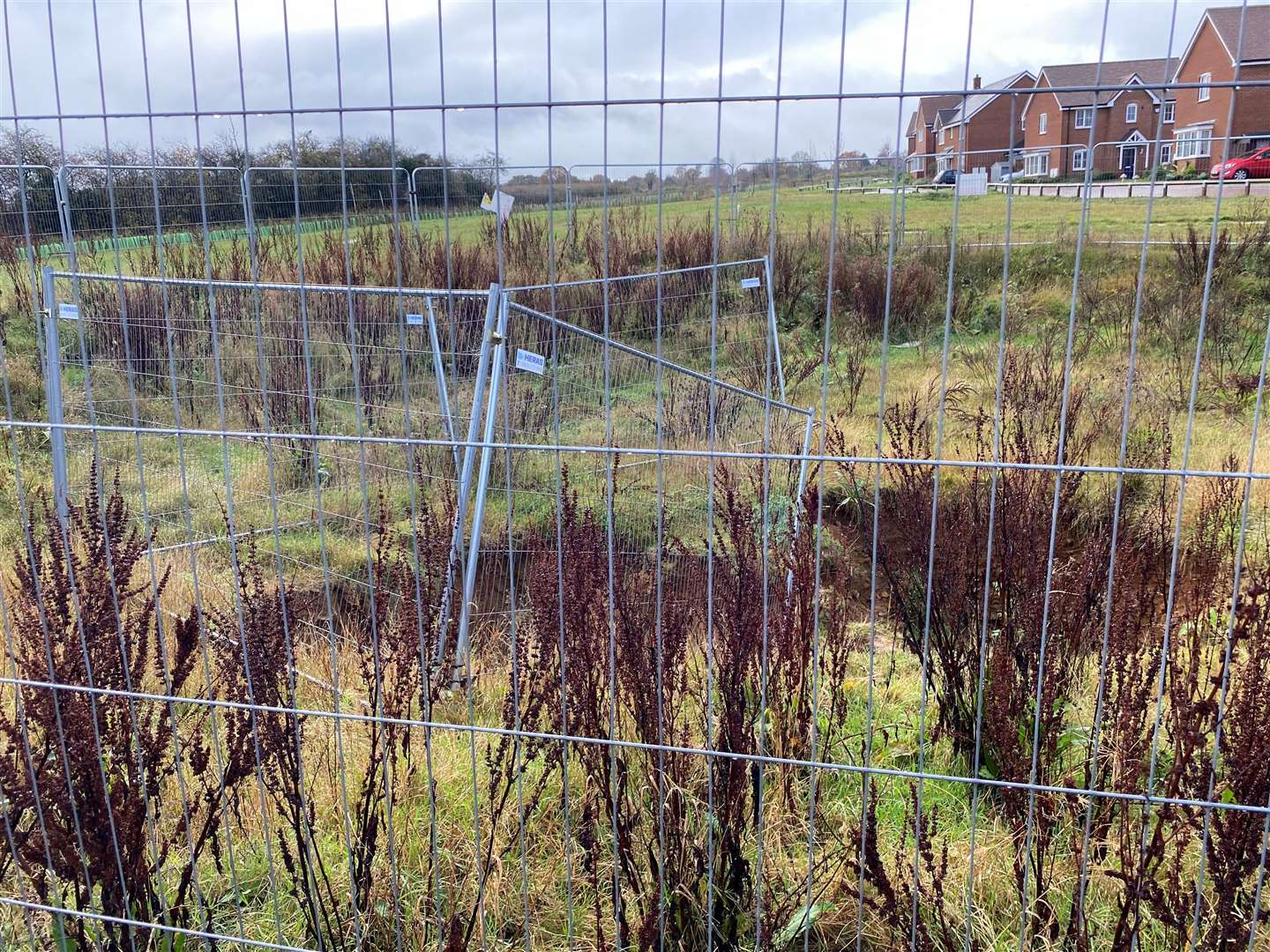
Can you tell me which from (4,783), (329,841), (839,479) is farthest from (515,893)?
(839,479)

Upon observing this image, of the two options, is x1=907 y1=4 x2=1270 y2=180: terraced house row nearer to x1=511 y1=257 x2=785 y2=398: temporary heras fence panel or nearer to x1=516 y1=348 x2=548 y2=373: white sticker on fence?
x1=516 y1=348 x2=548 y2=373: white sticker on fence

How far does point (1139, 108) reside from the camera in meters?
2.12

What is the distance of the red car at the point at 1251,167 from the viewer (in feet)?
7.77

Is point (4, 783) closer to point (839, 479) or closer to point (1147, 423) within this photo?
point (839, 479)

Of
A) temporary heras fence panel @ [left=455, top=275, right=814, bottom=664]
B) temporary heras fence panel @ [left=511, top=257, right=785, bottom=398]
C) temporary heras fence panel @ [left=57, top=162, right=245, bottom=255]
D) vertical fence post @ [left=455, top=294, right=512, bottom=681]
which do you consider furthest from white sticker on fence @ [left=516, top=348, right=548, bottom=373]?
temporary heras fence panel @ [left=57, top=162, right=245, bottom=255]

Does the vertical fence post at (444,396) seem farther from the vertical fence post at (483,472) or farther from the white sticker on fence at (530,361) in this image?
the white sticker on fence at (530,361)

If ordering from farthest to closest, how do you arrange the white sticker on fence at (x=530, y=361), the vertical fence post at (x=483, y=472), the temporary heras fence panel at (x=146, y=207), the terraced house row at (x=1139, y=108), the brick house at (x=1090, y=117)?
the temporary heras fence panel at (x=146, y=207), the vertical fence post at (x=483, y=472), the white sticker on fence at (x=530, y=361), the brick house at (x=1090, y=117), the terraced house row at (x=1139, y=108)

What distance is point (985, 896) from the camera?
8.86ft

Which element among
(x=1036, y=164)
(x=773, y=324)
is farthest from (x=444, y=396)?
(x=1036, y=164)

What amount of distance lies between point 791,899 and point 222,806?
143 centimetres

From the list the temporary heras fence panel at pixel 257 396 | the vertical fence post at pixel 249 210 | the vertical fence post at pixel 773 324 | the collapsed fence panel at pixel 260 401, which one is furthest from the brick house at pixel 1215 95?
the temporary heras fence panel at pixel 257 396

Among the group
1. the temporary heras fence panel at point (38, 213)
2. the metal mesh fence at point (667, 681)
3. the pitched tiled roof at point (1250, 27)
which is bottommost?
the metal mesh fence at point (667, 681)

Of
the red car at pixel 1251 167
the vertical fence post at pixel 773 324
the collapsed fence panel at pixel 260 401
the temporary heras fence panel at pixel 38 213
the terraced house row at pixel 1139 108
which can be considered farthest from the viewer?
the temporary heras fence panel at pixel 38 213

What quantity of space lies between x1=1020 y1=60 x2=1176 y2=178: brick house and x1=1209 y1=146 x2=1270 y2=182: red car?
17 centimetres
